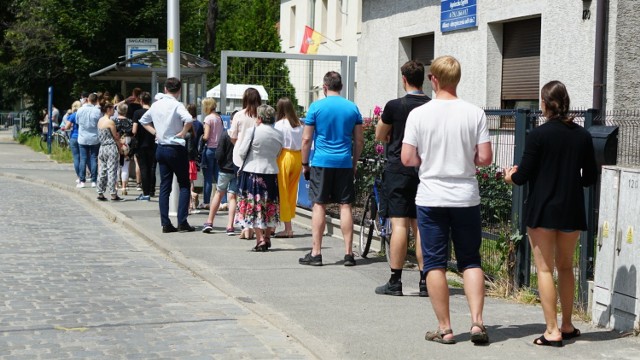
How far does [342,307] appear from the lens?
26.9 ft

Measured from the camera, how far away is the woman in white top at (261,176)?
11.5 metres

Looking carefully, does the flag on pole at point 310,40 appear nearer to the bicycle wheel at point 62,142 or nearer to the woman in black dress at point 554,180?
the bicycle wheel at point 62,142

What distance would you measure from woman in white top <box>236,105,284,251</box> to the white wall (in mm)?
4816

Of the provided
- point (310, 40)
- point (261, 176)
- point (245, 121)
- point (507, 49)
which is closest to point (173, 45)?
point (245, 121)

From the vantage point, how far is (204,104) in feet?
49.6

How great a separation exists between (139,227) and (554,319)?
26.3 ft

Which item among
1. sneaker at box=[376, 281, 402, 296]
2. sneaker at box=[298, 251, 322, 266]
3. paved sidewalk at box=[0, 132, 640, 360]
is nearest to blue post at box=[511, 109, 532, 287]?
paved sidewalk at box=[0, 132, 640, 360]

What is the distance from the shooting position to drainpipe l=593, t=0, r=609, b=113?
13.5 meters

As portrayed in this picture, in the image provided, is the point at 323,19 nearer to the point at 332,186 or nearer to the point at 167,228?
the point at 167,228

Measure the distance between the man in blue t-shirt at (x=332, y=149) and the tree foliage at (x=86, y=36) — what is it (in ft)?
63.0

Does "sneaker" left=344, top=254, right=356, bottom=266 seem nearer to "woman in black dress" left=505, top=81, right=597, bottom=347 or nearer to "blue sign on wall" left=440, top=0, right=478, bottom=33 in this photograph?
"woman in black dress" left=505, top=81, right=597, bottom=347

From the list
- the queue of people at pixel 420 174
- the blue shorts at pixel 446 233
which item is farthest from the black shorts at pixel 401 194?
the blue shorts at pixel 446 233

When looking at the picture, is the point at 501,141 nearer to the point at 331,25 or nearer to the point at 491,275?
the point at 491,275

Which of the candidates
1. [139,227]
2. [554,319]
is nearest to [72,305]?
[554,319]
